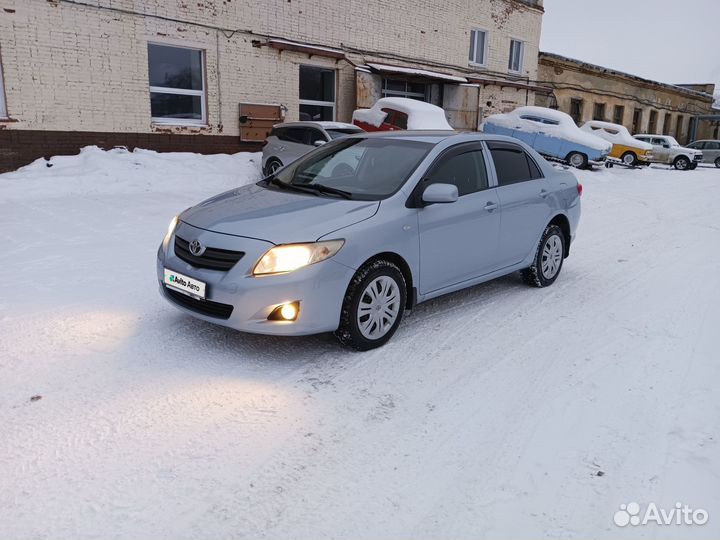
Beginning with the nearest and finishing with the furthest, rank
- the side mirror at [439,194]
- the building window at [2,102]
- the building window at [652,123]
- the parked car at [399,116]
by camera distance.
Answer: the side mirror at [439,194]
the building window at [2,102]
the parked car at [399,116]
the building window at [652,123]

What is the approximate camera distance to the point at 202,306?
3984mm

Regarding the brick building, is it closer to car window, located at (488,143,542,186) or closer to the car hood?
the car hood

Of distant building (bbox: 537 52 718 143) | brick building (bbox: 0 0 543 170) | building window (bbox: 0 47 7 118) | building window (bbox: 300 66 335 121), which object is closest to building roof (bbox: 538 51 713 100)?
distant building (bbox: 537 52 718 143)

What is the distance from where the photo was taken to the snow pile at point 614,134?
23638 millimetres

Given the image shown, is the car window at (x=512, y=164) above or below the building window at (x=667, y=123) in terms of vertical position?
below

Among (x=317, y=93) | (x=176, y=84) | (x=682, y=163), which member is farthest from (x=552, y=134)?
(x=176, y=84)

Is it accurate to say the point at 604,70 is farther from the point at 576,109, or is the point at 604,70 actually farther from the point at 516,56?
the point at 516,56

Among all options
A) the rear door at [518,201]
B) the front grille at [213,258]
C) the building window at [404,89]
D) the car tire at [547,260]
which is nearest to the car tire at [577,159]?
the building window at [404,89]

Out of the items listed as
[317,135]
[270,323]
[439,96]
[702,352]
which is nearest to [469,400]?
[270,323]

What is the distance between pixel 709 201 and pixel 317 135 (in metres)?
9.57

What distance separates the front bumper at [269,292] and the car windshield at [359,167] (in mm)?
873

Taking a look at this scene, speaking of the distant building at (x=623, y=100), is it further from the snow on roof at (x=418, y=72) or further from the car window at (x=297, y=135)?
the car window at (x=297, y=135)

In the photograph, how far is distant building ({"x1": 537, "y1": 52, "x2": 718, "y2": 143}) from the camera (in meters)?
27.2

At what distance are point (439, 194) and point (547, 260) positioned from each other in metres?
2.13
